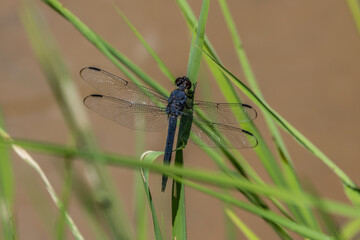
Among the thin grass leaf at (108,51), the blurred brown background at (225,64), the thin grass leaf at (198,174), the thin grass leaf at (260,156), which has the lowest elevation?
the thin grass leaf at (198,174)

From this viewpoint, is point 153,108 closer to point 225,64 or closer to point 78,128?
point 78,128

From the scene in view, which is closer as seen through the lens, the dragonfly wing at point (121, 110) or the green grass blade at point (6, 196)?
the green grass blade at point (6, 196)

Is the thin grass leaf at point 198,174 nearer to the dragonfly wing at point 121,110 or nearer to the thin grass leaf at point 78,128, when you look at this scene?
the thin grass leaf at point 78,128

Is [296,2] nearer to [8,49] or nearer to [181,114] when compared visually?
[8,49]

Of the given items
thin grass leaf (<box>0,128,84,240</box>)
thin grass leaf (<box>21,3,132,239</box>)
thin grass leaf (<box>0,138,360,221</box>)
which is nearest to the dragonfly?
thin grass leaf (<box>21,3,132,239</box>)

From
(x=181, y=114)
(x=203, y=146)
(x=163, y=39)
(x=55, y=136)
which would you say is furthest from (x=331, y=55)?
(x=203, y=146)

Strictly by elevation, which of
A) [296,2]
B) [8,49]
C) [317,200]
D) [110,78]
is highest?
[8,49]

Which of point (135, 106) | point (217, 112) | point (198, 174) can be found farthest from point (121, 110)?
point (198, 174)

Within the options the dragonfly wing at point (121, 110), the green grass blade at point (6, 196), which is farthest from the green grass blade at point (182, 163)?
the dragonfly wing at point (121, 110)
